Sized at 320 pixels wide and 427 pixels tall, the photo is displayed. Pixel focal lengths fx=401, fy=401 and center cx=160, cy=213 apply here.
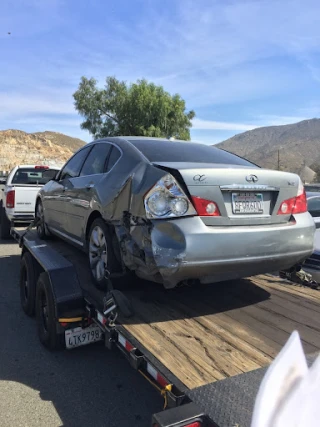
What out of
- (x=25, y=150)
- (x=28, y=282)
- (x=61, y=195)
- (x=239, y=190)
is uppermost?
(x=25, y=150)

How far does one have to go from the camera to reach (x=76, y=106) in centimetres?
3662

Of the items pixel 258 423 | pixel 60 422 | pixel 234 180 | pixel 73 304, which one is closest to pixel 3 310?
pixel 73 304

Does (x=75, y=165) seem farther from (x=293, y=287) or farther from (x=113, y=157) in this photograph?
(x=293, y=287)

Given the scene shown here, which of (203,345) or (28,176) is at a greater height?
(28,176)

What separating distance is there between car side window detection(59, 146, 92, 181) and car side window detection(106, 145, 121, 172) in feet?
2.93

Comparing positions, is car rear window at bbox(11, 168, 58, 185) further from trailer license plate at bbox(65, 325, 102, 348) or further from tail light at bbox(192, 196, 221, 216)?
tail light at bbox(192, 196, 221, 216)

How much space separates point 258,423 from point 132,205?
2.10 m

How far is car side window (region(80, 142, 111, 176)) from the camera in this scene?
4209 millimetres

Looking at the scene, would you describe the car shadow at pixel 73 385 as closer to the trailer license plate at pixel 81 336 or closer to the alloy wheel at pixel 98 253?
the trailer license plate at pixel 81 336

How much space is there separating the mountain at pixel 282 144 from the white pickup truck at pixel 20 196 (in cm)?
5757

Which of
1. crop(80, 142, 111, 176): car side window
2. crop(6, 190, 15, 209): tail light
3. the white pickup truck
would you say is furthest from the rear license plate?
crop(6, 190, 15, 209): tail light

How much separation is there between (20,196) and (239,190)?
7.06 m

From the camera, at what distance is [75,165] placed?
16.9 feet

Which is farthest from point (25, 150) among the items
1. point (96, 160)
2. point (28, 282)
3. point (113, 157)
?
point (113, 157)
